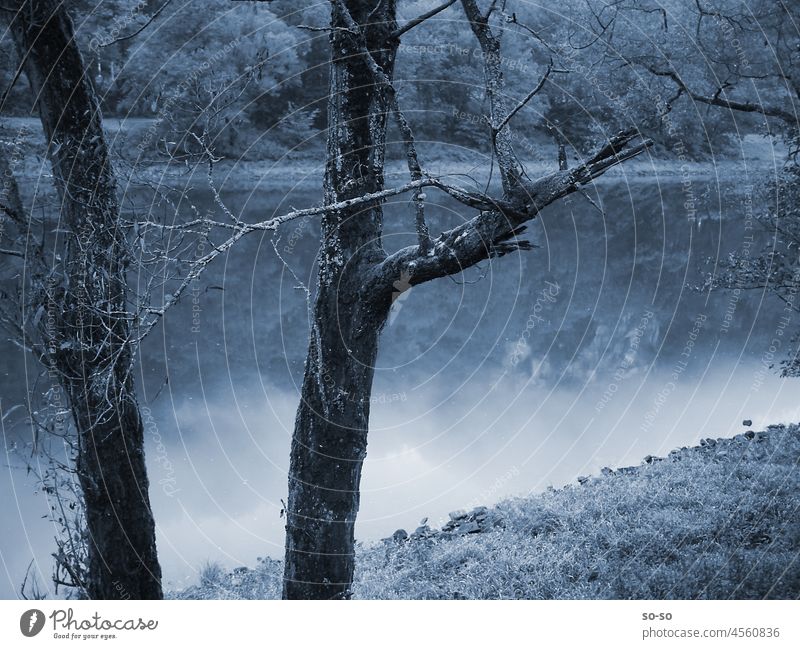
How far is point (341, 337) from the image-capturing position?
16.8 ft

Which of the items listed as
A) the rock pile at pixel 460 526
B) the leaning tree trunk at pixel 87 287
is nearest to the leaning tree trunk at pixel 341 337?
the leaning tree trunk at pixel 87 287

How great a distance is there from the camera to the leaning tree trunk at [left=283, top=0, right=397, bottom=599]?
16.4 feet

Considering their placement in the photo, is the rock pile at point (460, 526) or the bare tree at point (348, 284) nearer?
the bare tree at point (348, 284)

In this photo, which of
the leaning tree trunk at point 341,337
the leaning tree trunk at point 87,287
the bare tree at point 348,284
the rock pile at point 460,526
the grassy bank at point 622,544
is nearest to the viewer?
the leaning tree trunk at point 87,287

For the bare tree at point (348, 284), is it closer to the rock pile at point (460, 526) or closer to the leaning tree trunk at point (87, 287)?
the leaning tree trunk at point (87, 287)

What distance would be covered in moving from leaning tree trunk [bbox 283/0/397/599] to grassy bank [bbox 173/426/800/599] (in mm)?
682

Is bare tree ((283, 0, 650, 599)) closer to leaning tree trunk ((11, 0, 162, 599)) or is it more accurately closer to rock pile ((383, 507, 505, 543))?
leaning tree trunk ((11, 0, 162, 599))

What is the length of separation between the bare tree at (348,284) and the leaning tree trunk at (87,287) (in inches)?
49.8

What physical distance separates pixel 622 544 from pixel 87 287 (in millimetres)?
4281

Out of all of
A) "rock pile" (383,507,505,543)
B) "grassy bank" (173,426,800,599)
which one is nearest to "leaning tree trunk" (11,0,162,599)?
"grassy bank" (173,426,800,599)

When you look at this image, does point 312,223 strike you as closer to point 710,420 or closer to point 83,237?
point 710,420

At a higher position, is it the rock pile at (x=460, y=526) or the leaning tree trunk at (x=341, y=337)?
the leaning tree trunk at (x=341, y=337)

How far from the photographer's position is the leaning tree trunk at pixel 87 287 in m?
4.43

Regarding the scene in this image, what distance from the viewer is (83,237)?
450 centimetres
